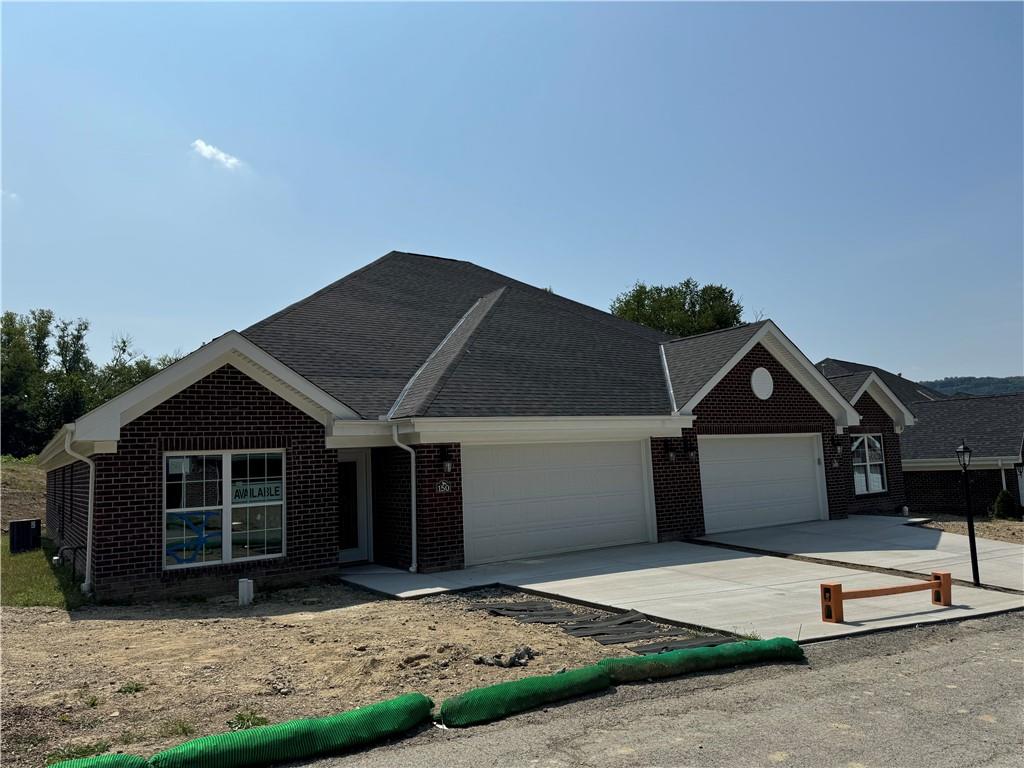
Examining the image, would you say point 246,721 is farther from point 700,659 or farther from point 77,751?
point 700,659

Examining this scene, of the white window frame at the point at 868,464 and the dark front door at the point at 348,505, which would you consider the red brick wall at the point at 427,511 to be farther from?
the white window frame at the point at 868,464

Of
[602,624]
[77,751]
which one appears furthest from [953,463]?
[77,751]

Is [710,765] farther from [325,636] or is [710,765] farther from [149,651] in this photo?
[149,651]

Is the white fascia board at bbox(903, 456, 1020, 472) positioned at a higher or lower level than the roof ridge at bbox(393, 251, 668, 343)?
lower

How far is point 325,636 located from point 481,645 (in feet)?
6.24

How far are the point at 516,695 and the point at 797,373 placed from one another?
14512 millimetres

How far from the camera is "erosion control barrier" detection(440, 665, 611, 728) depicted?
5539 mm

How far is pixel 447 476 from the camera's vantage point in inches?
515

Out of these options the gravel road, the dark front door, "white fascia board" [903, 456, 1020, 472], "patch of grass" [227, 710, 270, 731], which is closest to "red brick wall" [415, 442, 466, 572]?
the dark front door

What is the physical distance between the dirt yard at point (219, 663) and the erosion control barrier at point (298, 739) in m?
0.45

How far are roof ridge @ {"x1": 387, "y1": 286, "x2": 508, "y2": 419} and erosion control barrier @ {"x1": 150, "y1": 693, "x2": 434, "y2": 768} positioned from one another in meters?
7.60

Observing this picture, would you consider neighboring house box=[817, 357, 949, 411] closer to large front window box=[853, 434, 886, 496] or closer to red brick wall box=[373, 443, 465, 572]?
large front window box=[853, 434, 886, 496]

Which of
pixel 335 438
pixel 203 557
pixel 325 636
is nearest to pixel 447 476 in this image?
pixel 335 438

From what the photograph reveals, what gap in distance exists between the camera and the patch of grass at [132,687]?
6.14m
